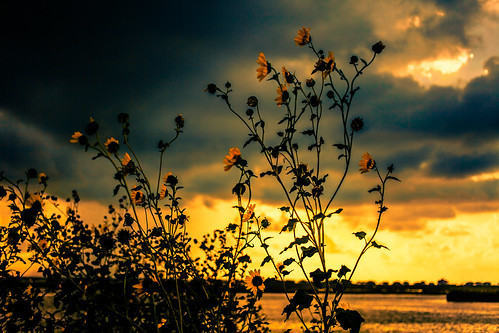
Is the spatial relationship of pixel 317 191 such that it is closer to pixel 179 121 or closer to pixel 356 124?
pixel 356 124


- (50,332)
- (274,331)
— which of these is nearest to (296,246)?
(50,332)

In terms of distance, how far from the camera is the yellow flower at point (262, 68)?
383 cm

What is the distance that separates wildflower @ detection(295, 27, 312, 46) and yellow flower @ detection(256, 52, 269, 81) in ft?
1.07

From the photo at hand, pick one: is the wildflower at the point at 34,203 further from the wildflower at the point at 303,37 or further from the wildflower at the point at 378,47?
the wildflower at the point at 378,47

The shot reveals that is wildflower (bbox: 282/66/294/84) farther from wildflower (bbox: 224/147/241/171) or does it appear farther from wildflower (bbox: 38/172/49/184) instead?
wildflower (bbox: 38/172/49/184)

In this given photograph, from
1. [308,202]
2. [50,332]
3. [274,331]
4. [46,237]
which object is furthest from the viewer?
[274,331]

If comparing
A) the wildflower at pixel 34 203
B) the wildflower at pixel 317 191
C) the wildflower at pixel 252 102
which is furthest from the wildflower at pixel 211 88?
the wildflower at pixel 34 203

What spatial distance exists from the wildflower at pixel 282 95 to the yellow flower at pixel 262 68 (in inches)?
7.5

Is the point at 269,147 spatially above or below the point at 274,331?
above

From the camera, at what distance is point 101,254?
6.39 m

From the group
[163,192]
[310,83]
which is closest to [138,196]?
[163,192]

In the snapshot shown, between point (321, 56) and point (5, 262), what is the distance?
467 centimetres

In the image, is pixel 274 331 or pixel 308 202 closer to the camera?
pixel 308 202

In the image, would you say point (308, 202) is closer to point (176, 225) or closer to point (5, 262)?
point (176, 225)
